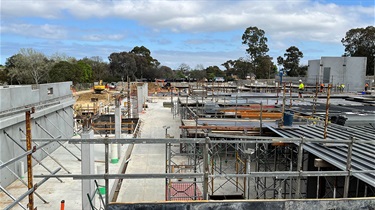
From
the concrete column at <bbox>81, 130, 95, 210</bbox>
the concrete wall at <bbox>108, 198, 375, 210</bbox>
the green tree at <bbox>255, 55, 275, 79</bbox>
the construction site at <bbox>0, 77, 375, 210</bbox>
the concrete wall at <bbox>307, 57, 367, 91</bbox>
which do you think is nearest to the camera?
the concrete wall at <bbox>108, 198, 375, 210</bbox>

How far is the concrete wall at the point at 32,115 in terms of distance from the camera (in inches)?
434

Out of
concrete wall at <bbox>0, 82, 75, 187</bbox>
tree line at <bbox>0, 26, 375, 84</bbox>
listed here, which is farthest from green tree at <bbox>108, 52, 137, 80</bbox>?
concrete wall at <bbox>0, 82, 75, 187</bbox>

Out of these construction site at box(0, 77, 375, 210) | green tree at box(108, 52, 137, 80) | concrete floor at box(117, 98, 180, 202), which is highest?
green tree at box(108, 52, 137, 80)

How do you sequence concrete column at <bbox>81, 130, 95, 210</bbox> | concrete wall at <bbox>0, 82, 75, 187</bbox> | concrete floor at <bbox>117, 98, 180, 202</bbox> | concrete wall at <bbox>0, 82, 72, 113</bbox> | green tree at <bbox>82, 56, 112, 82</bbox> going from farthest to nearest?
1. green tree at <bbox>82, 56, 112, 82</bbox>
2. concrete floor at <bbox>117, 98, 180, 202</bbox>
3. concrete wall at <bbox>0, 82, 72, 113</bbox>
4. concrete wall at <bbox>0, 82, 75, 187</bbox>
5. concrete column at <bbox>81, 130, 95, 210</bbox>

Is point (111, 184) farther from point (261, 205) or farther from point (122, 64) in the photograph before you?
point (122, 64)

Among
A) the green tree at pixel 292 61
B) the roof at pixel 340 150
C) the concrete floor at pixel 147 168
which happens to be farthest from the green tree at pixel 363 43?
the roof at pixel 340 150

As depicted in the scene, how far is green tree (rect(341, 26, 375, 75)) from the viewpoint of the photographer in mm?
67000

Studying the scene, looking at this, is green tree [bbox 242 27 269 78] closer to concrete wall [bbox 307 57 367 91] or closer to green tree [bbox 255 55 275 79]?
green tree [bbox 255 55 275 79]

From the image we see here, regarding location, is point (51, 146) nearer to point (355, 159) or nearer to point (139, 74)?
point (355, 159)

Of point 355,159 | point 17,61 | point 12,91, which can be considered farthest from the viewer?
point 17,61

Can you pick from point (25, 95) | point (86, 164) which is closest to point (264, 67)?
point (25, 95)

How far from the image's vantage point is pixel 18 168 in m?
11.9

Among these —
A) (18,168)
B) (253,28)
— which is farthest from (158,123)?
(253,28)

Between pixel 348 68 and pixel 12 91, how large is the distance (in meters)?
47.8
